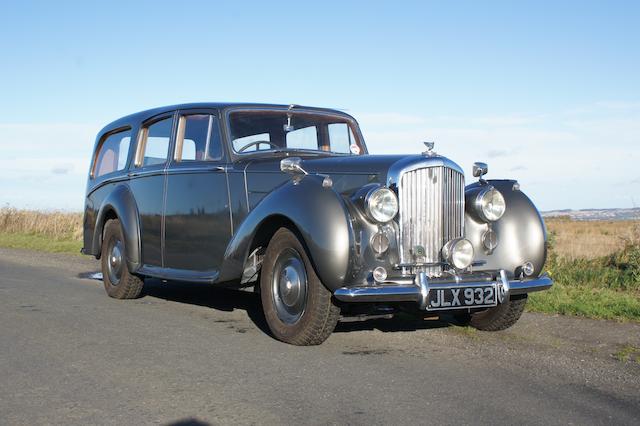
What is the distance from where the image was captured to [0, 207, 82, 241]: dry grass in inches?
873

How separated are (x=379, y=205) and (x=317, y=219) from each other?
0.47 meters

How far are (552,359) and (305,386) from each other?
6.34ft

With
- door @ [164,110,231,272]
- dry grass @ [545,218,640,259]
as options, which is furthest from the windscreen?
dry grass @ [545,218,640,259]

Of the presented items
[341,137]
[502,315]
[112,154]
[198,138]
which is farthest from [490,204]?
[112,154]

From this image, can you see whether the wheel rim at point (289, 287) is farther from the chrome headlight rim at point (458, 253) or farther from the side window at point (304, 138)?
the side window at point (304, 138)

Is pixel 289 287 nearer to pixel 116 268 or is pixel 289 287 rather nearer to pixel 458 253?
pixel 458 253

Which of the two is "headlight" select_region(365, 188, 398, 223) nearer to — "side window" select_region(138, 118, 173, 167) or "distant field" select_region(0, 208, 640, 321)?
"distant field" select_region(0, 208, 640, 321)

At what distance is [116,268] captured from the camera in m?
8.64

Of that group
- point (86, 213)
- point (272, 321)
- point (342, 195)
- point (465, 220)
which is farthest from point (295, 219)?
point (86, 213)

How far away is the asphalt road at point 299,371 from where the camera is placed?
3.90 metres

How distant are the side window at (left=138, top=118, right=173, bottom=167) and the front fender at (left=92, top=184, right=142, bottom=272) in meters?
0.43

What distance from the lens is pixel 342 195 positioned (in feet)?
19.1

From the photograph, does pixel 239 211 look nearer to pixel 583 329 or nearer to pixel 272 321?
pixel 272 321

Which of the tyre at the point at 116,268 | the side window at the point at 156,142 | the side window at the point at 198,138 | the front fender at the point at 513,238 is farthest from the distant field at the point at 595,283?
the tyre at the point at 116,268
